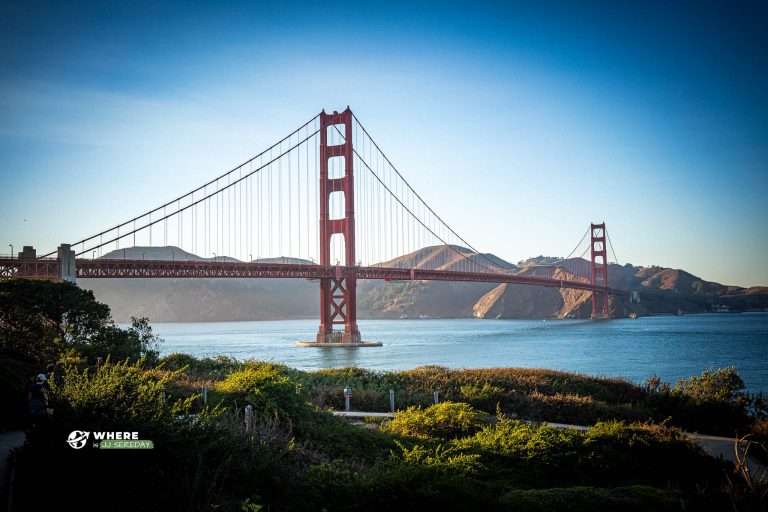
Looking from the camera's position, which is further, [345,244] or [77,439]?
[345,244]

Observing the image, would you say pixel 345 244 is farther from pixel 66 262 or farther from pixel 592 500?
pixel 592 500

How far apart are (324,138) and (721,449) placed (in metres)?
62.7

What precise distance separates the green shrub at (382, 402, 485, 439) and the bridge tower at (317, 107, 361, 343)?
170ft

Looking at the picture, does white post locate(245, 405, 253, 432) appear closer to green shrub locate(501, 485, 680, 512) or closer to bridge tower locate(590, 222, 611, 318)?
green shrub locate(501, 485, 680, 512)

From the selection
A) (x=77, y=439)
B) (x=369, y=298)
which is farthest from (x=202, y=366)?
(x=369, y=298)

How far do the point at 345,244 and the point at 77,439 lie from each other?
58414 mm

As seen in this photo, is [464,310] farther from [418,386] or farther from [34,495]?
[34,495]

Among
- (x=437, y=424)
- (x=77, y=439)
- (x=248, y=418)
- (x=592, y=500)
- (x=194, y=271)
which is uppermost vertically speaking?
(x=194, y=271)

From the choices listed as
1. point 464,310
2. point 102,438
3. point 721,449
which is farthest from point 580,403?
point 464,310

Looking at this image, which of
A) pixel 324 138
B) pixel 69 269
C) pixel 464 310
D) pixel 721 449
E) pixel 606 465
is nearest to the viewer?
pixel 606 465

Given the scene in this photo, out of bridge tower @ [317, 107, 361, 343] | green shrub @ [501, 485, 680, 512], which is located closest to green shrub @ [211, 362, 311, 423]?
green shrub @ [501, 485, 680, 512]

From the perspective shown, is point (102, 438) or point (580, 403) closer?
point (102, 438)

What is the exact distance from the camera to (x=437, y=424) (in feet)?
38.8

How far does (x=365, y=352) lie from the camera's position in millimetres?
55125
